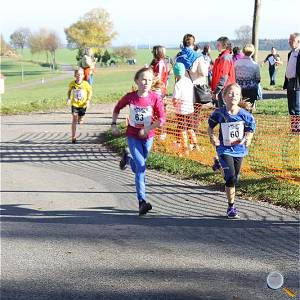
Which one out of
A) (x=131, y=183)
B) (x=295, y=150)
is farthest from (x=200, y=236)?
(x=295, y=150)

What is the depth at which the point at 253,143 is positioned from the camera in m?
11.5

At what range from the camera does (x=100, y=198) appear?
873 cm

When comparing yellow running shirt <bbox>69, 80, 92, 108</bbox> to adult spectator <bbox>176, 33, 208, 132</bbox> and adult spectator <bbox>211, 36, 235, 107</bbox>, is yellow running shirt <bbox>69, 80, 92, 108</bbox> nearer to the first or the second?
adult spectator <bbox>176, 33, 208, 132</bbox>

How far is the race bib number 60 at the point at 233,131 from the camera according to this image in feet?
24.5

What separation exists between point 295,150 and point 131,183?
3.01 meters

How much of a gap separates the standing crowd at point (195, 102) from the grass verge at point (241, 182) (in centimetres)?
37

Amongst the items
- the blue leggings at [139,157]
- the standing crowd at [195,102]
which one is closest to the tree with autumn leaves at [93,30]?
the standing crowd at [195,102]

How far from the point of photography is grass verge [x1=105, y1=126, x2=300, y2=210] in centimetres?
823

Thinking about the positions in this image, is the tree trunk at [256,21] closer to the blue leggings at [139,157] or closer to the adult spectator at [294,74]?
the adult spectator at [294,74]

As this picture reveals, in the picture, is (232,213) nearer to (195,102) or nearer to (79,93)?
(195,102)

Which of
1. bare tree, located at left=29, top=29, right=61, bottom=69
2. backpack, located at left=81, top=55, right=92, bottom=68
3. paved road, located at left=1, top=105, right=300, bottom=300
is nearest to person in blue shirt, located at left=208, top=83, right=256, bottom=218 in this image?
paved road, located at left=1, top=105, right=300, bottom=300

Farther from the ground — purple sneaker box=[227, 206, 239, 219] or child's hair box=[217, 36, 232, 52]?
child's hair box=[217, 36, 232, 52]

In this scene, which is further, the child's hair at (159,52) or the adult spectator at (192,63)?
the child's hair at (159,52)

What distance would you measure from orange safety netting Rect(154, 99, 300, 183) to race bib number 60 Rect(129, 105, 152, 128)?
2.54m
